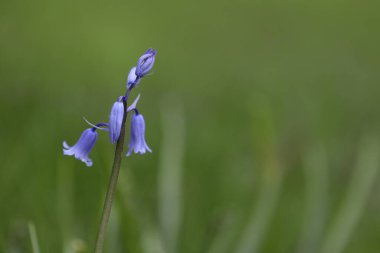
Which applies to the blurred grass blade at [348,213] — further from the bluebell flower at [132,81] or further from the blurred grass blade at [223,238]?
the bluebell flower at [132,81]

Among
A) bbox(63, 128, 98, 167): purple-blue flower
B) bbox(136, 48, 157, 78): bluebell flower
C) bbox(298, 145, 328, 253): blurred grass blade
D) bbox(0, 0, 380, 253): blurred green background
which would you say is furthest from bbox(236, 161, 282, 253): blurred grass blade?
bbox(136, 48, 157, 78): bluebell flower

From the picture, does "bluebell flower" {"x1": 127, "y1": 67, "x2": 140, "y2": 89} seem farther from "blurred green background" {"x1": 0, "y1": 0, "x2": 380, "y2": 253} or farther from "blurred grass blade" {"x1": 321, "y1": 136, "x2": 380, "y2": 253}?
"blurred grass blade" {"x1": 321, "y1": 136, "x2": 380, "y2": 253}

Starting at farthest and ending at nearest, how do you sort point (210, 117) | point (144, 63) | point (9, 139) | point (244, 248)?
point (210, 117) < point (9, 139) < point (244, 248) < point (144, 63)

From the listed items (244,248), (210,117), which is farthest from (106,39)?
(244,248)

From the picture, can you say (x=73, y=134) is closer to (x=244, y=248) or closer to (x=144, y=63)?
(x=244, y=248)

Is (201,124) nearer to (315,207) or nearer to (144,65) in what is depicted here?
(315,207)
